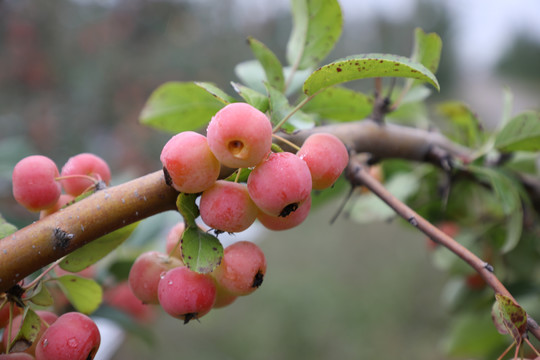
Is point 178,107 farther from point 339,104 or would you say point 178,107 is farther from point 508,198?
point 508,198

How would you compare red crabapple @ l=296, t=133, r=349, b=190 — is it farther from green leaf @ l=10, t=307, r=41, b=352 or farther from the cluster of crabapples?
green leaf @ l=10, t=307, r=41, b=352

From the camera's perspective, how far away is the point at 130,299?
77cm

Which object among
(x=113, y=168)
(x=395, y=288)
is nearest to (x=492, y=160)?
(x=113, y=168)

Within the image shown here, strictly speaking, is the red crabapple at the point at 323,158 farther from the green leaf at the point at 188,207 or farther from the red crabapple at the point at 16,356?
the red crabapple at the point at 16,356

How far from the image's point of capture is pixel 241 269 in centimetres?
32

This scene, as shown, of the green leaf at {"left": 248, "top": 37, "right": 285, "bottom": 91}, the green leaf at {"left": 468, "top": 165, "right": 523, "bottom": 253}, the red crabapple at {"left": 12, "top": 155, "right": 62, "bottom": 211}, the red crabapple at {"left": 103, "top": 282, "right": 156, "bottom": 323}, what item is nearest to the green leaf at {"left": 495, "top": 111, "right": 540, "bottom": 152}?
the green leaf at {"left": 468, "top": 165, "right": 523, "bottom": 253}

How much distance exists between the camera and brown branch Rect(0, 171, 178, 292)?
30cm

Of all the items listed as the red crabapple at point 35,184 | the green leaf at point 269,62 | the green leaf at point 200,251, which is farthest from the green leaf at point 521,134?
the red crabapple at point 35,184

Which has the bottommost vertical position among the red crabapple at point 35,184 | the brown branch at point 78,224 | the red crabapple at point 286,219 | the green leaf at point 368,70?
the red crabapple at point 286,219

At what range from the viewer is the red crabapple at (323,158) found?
0.32 metres

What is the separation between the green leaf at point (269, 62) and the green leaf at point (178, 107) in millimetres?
71

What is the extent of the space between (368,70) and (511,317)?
20 centimetres

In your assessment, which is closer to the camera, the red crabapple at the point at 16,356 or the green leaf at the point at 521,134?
the red crabapple at the point at 16,356

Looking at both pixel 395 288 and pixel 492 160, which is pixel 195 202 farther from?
pixel 395 288
